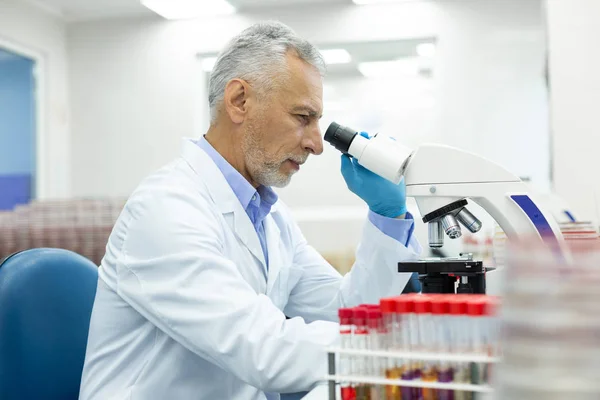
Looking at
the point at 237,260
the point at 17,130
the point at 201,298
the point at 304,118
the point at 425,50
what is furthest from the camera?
the point at 17,130

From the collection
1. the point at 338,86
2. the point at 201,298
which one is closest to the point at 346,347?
the point at 201,298

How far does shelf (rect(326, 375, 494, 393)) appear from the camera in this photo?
0.60 meters

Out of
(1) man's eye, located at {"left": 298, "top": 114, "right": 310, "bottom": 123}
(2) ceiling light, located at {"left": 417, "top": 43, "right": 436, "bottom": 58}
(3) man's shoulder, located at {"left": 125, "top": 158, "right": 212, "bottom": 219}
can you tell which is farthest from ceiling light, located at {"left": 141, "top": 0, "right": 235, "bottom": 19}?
(3) man's shoulder, located at {"left": 125, "top": 158, "right": 212, "bottom": 219}

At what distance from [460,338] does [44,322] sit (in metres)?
0.89

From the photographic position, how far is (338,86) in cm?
491

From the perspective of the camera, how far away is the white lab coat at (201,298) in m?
0.95

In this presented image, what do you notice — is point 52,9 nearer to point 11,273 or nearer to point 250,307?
point 11,273

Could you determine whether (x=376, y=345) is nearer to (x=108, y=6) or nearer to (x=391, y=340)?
(x=391, y=340)

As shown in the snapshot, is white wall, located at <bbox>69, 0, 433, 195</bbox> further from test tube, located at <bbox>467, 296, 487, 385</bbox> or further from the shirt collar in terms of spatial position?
test tube, located at <bbox>467, 296, 487, 385</bbox>

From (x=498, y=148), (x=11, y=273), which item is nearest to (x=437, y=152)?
(x=11, y=273)

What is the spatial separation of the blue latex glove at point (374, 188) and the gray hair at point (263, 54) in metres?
0.24

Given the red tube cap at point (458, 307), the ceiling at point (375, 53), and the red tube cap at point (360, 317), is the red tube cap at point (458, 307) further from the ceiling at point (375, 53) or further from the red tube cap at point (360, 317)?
the ceiling at point (375, 53)

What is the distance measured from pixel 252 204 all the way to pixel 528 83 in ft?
12.1

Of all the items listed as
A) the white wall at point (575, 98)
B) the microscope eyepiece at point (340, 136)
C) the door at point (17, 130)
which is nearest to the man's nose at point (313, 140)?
the microscope eyepiece at point (340, 136)
